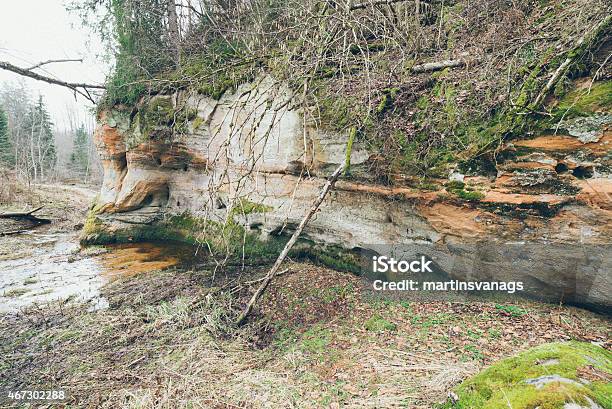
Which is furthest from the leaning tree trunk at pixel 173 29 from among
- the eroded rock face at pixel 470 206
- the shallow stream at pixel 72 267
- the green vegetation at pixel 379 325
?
the green vegetation at pixel 379 325

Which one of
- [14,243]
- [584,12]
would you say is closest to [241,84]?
[584,12]

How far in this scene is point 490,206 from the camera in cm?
450

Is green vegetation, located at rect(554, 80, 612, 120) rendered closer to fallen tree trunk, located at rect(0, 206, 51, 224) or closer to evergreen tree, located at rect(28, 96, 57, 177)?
fallen tree trunk, located at rect(0, 206, 51, 224)

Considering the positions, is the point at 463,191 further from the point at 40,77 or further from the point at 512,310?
the point at 40,77

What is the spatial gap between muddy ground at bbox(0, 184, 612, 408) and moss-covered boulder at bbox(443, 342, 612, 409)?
30.2 inches

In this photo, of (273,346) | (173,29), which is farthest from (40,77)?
(173,29)

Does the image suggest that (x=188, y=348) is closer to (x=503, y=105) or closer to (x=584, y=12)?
(x=503, y=105)

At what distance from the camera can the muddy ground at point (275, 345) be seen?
3.47 metres

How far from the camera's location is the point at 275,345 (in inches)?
178

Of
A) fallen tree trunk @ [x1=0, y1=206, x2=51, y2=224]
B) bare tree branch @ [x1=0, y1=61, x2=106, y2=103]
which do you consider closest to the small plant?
bare tree branch @ [x1=0, y1=61, x2=106, y2=103]

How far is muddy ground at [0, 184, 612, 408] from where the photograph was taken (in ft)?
11.4

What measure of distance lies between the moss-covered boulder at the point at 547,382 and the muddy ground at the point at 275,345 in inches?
30.2

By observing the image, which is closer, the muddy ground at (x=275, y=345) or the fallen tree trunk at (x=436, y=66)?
the muddy ground at (x=275, y=345)

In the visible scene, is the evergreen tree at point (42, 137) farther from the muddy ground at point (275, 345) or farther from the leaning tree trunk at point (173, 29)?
the muddy ground at point (275, 345)
